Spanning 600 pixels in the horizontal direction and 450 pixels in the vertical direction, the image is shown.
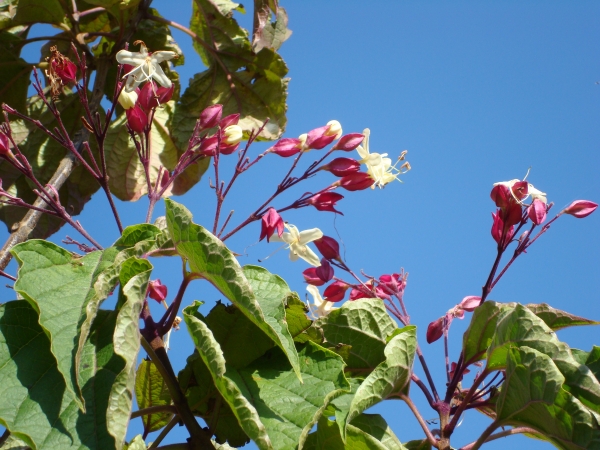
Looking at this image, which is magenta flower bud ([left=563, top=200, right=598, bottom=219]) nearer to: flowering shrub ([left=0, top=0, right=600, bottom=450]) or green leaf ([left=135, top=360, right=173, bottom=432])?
flowering shrub ([left=0, top=0, right=600, bottom=450])

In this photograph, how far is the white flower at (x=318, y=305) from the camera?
1.81 meters

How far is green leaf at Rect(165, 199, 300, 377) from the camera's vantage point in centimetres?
91

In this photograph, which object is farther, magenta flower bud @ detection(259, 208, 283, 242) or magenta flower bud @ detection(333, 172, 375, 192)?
magenta flower bud @ detection(333, 172, 375, 192)

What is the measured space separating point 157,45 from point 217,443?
187cm

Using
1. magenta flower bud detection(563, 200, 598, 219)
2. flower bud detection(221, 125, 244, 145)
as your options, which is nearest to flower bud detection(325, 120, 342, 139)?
flower bud detection(221, 125, 244, 145)

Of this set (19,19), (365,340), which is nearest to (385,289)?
(365,340)

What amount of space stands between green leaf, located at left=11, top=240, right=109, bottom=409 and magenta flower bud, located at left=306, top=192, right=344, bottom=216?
1.94 feet

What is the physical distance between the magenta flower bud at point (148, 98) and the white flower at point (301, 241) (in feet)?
1.50

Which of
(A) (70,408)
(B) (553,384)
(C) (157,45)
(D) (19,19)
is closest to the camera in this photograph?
(A) (70,408)

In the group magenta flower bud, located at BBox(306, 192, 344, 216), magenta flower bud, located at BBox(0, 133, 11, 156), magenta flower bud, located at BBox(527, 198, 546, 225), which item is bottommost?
magenta flower bud, located at BBox(0, 133, 11, 156)

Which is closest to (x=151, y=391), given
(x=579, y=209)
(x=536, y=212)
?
(x=536, y=212)

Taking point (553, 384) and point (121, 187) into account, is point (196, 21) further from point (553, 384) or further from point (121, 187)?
point (553, 384)

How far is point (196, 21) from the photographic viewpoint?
2.72 metres

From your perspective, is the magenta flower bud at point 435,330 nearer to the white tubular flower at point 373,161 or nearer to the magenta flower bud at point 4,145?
the white tubular flower at point 373,161
